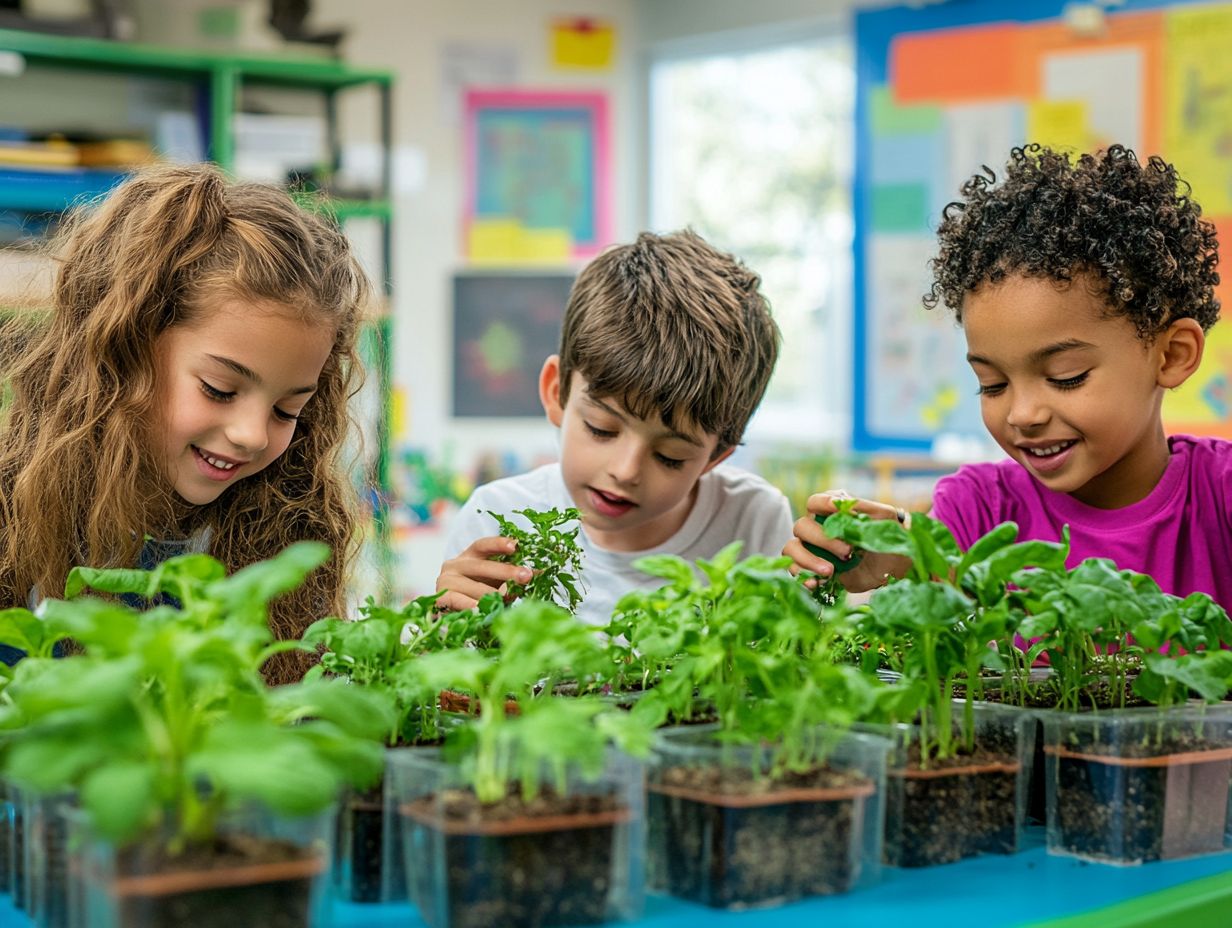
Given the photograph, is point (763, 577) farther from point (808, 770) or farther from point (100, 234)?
point (100, 234)

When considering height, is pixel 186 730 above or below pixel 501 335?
below

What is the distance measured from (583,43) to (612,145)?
1.31 feet

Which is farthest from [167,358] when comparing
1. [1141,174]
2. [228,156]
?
[228,156]

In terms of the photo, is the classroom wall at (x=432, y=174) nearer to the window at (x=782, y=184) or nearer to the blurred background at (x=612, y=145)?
the blurred background at (x=612, y=145)

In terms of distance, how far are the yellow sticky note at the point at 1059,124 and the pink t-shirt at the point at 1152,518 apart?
104 inches

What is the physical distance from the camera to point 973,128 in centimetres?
445

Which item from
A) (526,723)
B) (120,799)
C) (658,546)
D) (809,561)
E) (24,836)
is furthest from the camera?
(658,546)

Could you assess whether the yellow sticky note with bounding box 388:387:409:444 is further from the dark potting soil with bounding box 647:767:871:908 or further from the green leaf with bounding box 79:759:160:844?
the green leaf with bounding box 79:759:160:844

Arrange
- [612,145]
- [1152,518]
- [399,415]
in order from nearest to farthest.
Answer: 1. [1152,518]
2. [399,415]
3. [612,145]

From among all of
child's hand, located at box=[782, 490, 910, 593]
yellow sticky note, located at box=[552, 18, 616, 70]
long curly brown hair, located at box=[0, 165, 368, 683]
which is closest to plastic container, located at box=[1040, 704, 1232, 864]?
child's hand, located at box=[782, 490, 910, 593]

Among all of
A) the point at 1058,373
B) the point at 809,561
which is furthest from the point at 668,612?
the point at 1058,373

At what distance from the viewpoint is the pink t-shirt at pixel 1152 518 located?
169cm

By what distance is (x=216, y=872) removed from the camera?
0.69 meters

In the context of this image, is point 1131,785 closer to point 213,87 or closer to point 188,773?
point 188,773
